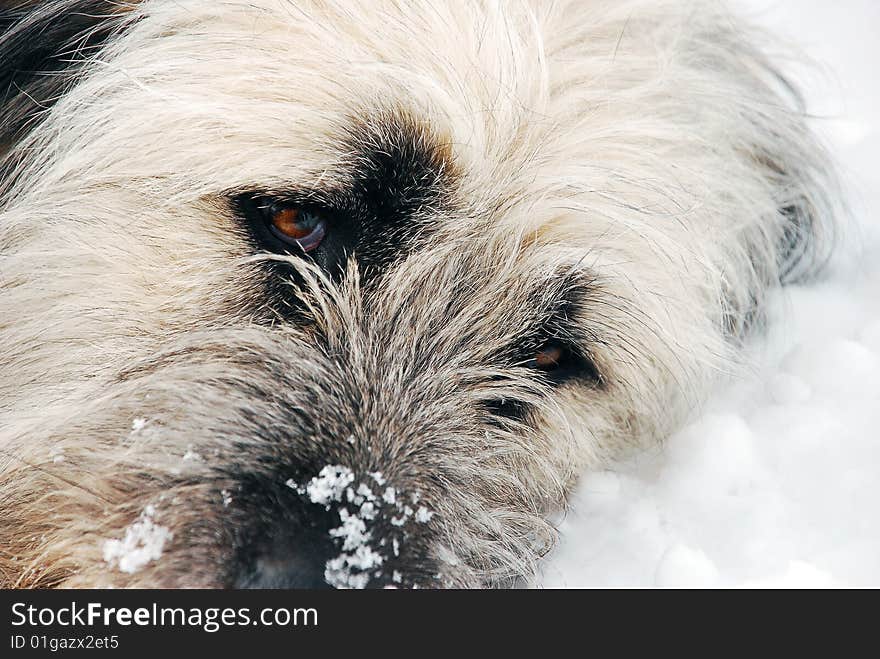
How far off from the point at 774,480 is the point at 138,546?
1.73 m

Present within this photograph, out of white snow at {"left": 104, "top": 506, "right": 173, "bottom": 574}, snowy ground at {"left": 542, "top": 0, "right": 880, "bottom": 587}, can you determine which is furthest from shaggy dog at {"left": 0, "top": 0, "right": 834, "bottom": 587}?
snowy ground at {"left": 542, "top": 0, "right": 880, "bottom": 587}

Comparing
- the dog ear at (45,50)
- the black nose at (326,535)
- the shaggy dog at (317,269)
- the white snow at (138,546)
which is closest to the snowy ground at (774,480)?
the shaggy dog at (317,269)

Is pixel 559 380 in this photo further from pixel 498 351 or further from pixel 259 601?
pixel 259 601

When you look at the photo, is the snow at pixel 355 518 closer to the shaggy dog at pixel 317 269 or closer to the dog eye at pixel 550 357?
the shaggy dog at pixel 317 269

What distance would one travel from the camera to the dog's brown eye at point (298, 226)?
2340 millimetres

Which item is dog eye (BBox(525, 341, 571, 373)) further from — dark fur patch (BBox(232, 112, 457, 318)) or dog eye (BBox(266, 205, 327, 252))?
dog eye (BBox(266, 205, 327, 252))

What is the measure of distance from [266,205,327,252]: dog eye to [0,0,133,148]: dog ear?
68cm

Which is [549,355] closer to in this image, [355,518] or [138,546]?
[355,518]

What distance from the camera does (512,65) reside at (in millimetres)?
2410

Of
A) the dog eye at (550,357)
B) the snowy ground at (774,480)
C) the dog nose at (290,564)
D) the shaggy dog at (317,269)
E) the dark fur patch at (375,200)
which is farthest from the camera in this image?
the dog eye at (550,357)

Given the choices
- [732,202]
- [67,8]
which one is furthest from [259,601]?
[732,202]

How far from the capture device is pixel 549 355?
2670 millimetres

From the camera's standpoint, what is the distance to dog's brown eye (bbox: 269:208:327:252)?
2.34 metres

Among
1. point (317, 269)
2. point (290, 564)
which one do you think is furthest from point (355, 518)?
point (317, 269)
